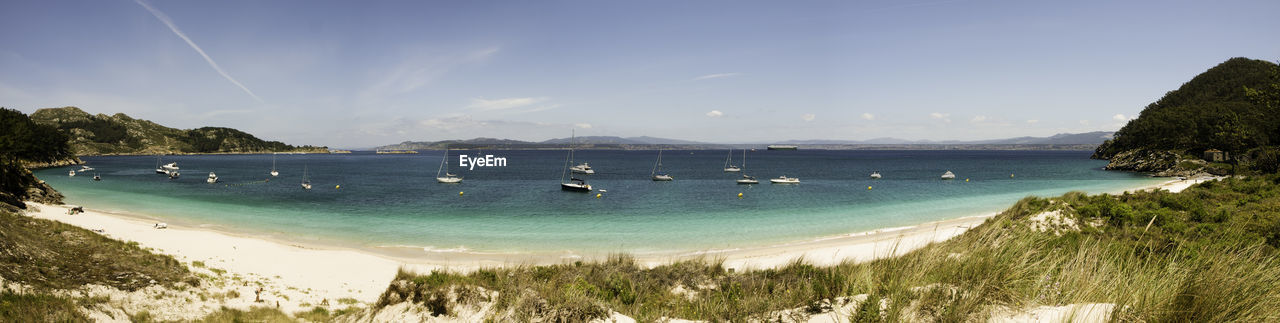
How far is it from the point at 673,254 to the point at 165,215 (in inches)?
1455

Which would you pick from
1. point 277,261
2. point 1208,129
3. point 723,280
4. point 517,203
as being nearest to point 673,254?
point 723,280

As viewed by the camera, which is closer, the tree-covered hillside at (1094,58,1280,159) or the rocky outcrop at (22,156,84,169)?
the tree-covered hillside at (1094,58,1280,159)

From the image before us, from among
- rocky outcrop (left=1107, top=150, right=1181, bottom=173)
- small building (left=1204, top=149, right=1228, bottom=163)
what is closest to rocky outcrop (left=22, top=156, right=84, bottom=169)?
small building (left=1204, top=149, right=1228, bottom=163)

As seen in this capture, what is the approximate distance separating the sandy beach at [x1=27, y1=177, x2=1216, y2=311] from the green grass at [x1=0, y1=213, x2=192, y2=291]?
2.21 metres

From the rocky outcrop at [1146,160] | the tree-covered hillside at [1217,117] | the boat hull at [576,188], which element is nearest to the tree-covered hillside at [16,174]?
the boat hull at [576,188]

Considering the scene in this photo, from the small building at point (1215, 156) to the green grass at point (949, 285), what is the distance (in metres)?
80.4

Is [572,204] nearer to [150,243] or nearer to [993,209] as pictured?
[150,243]

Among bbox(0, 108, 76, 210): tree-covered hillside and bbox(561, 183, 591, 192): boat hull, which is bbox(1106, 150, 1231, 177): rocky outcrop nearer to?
bbox(561, 183, 591, 192): boat hull

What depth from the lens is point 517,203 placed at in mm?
43188

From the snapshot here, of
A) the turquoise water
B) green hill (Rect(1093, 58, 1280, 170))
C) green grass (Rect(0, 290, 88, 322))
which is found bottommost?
the turquoise water

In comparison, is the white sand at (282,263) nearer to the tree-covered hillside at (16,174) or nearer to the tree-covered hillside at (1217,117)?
the tree-covered hillside at (16,174)

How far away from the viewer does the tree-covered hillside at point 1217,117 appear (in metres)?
30.1

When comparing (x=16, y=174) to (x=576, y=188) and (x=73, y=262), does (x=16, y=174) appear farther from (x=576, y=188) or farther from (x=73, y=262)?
(x=576, y=188)

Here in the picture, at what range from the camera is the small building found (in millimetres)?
63484
